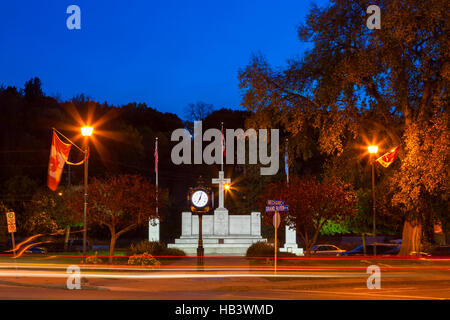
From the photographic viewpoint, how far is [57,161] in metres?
29.6

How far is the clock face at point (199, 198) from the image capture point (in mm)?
26375

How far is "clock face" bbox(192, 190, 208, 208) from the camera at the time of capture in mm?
26375

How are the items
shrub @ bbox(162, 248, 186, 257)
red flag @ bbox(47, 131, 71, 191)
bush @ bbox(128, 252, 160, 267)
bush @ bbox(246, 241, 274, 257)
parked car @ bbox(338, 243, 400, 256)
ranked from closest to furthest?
1. red flag @ bbox(47, 131, 71, 191)
2. bush @ bbox(128, 252, 160, 267)
3. bush @ bbox(246, 241, 274, 257)
4. shrub @ bbox(162, 248, 186, 257)
5. parked car @ bbox(338, 243, 400, 256)

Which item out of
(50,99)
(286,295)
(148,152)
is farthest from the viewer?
(50,99)

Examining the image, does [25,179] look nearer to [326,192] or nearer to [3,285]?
[326,192]

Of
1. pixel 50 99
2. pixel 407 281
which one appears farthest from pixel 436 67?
pixel 50 99

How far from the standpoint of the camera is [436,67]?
30.3 m

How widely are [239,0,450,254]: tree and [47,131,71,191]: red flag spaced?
32.6ft

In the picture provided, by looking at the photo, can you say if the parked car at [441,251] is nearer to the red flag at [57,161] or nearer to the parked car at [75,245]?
the red flag at [57,161]

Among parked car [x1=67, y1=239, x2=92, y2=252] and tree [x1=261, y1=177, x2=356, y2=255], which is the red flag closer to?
tree [x1=261, y1=177, x2=356, y2=255]

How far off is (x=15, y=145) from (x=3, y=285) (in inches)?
1957

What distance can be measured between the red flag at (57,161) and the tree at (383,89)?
32.6ft

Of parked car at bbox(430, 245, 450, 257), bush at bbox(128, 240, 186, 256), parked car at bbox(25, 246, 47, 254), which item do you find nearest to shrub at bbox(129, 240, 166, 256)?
bush at bbox(128, 240, 186, 256)

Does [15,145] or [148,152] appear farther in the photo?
[148,152]
